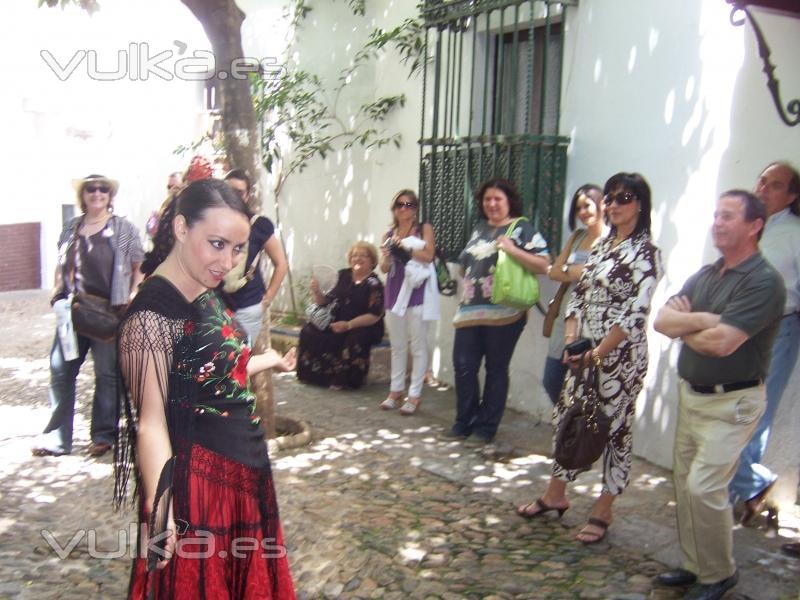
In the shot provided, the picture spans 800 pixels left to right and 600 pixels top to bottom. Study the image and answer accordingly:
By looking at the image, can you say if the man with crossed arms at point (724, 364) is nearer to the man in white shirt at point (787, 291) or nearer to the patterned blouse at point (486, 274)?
the man in white shirt at point (787, 291)

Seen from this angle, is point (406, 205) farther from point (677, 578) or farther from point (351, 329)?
point (677, 578)

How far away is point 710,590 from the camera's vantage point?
12.4ft

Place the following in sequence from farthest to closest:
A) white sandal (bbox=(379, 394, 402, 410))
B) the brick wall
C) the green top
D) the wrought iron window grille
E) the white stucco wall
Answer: the brick wall → white sandal (bbox=(379, 394, 402, 410)) → the wrought iron window grille → the white stucco wall → the green top

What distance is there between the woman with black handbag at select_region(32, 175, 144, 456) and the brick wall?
311 inches

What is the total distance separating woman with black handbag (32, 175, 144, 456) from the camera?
18.9 feet

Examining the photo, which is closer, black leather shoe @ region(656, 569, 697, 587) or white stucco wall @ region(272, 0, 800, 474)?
black leather shoe @ region(656, 569, 697, 587)

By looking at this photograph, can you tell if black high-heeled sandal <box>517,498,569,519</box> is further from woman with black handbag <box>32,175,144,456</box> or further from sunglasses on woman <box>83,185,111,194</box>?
sunglasses on woman <box>83,185,111,194</box>

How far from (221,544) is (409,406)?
4244 millimetres

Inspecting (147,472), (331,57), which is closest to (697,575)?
(147,472)

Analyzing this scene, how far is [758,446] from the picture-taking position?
4609 mm

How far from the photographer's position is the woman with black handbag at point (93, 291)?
5.77 metres

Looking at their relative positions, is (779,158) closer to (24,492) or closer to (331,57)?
(24,492)

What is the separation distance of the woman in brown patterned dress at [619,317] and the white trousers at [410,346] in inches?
95.9

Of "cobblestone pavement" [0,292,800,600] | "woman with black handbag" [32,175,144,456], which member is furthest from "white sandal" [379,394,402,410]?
"woman with black handbag" [32,175,144,456]
